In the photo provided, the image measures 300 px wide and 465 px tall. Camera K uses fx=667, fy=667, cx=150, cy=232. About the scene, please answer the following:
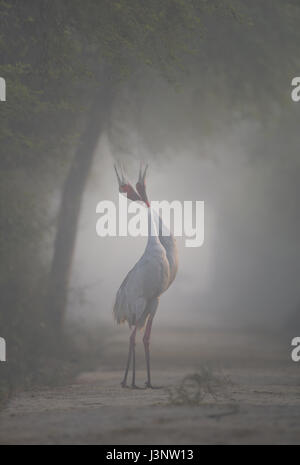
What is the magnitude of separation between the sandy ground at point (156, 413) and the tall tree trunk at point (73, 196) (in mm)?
4684

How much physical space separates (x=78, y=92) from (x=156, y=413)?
404 inches

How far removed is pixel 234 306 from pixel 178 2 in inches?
1256

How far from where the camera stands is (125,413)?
A: 736 cm

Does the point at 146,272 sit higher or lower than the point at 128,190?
lower

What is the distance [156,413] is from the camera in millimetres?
7336

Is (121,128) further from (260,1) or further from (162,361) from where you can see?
(162,361)

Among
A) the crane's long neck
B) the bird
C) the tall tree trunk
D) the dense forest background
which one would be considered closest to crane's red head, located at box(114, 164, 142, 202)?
the bird

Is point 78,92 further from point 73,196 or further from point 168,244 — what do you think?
point 168,244

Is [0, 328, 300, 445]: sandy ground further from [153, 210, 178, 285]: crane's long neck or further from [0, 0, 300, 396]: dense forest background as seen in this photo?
[0, 0, 300, 396]: dense forest background

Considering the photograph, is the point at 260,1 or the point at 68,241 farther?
the point at 68,241

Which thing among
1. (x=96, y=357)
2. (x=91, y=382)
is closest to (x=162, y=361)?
(x=96, y=357)

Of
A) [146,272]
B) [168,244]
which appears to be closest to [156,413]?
[146,272]

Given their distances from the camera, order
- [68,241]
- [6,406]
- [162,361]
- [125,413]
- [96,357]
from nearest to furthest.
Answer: [125,413]
[6,406]
[162,361]
[96,357]
[68,241]

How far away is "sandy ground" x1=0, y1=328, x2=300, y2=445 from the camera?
248 inches
